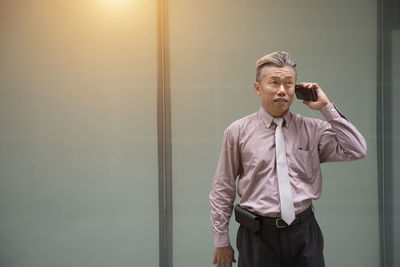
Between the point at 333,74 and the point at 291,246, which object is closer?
the point at 291,246

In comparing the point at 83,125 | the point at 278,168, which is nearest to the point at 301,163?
the point at 278,168

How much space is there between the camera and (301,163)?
2.01 meters

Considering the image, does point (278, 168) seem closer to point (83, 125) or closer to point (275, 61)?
point (275, 61)

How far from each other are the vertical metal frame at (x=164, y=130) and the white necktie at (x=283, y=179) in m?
1.38

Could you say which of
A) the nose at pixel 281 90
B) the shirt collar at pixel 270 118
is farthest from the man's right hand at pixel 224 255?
the nose at pixel 281 90

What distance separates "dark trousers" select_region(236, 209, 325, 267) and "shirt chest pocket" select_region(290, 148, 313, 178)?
0.23 metres

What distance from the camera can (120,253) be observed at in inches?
130

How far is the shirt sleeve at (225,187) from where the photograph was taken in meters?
2.06

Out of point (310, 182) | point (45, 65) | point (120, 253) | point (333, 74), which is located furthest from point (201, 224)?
point (45, 65)

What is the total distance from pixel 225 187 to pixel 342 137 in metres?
0.66

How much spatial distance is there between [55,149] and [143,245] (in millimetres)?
1133

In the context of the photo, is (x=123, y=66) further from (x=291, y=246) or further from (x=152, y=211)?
(x=291, y=246)

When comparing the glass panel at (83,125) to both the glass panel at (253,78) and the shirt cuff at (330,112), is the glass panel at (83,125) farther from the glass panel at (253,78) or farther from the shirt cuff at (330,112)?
the shirt cuff at (330,112)

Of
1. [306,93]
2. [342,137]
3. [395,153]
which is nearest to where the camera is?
[342,137]
